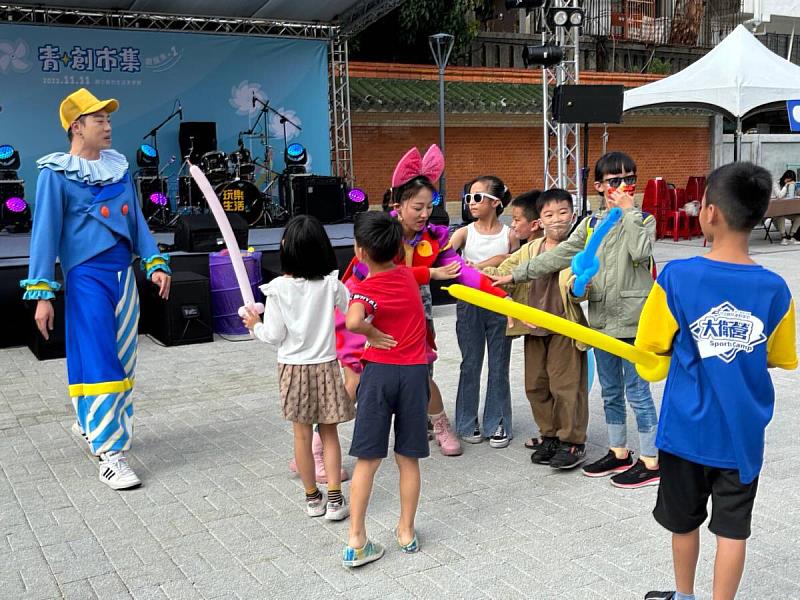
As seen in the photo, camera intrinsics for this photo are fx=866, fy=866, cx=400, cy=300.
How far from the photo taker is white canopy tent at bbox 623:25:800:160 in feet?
48.1

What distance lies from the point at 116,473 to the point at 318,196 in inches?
397

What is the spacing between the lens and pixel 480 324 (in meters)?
4.80

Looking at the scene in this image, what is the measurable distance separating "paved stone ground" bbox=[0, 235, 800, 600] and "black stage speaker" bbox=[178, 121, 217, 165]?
9057mm

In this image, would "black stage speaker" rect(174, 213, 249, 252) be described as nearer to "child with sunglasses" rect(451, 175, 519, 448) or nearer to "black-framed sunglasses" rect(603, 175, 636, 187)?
"child with sunglasses" rect(451, 175, 519, 448)

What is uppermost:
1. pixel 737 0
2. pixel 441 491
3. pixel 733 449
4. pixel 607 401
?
pixel 737 0

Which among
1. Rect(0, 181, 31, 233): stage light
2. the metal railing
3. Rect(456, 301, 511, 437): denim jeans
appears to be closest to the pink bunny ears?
Rect(456, 301, 511, 437): denim jeans

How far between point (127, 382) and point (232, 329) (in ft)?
12.7

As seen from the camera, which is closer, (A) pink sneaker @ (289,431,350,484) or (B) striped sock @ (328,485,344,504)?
(B) striped sock @ (328,485,344,504)

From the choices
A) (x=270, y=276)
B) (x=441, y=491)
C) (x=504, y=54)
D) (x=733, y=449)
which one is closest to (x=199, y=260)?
(x=270, y=276)

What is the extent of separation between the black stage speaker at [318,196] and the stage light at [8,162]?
417cm

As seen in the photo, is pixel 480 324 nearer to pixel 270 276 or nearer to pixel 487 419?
pixel 487 419

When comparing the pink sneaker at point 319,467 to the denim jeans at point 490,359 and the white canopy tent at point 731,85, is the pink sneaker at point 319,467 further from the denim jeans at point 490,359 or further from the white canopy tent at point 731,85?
the white canopy tent at point 731,85

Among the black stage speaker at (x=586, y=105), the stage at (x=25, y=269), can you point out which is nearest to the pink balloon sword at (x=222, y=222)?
the stage at (x=25, y=269)

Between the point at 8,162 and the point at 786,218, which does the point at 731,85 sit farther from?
the point at 8,162
